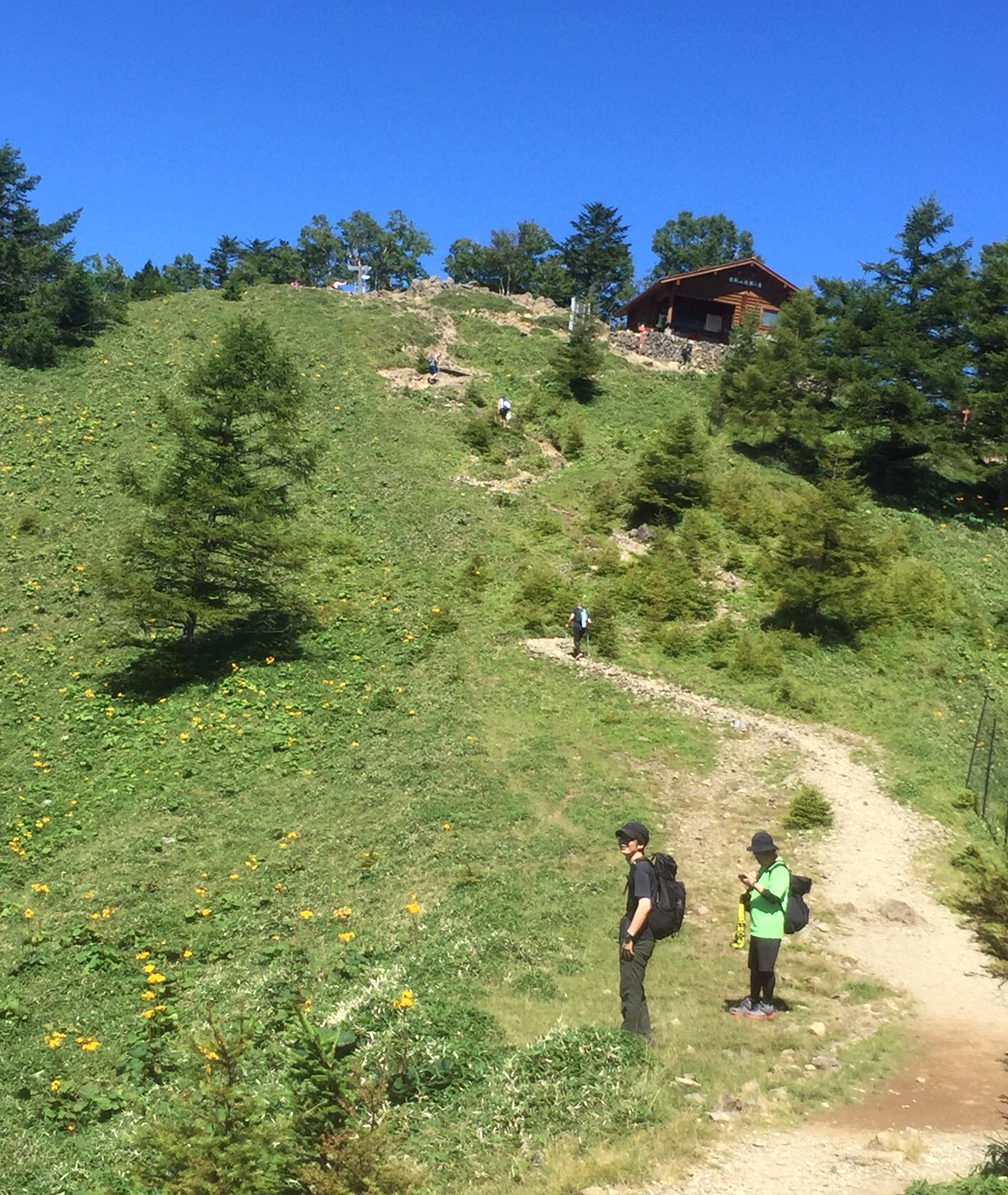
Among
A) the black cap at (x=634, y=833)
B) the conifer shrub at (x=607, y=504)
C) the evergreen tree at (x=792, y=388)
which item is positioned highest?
the evergreen tree at (x=792, y=388)

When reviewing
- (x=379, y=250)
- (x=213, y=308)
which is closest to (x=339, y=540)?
(x=213, y=308)

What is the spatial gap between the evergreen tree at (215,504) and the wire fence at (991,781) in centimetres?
1469

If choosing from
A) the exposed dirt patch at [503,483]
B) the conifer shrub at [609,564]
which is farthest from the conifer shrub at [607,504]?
the conifer shrub at [609,564]

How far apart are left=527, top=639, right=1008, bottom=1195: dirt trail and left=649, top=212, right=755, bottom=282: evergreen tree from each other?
82.1 m

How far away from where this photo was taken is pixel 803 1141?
728 centimetres

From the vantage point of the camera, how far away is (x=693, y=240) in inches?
3895

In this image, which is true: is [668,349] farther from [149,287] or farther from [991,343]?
[149,287]

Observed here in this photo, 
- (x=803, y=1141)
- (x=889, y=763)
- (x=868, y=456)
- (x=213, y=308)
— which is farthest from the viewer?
(x=213, y=308)

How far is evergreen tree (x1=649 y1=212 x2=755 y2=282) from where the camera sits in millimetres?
94875

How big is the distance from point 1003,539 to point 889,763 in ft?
62.8

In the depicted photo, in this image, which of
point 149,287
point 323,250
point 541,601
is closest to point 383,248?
point 323,250

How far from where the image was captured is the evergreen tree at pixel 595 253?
76000 millimetres

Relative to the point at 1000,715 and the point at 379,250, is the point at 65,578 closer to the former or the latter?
the point at 1000,715

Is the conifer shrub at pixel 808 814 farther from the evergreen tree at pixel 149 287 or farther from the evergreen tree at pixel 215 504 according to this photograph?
the evergreen tree at pixel 149 287
